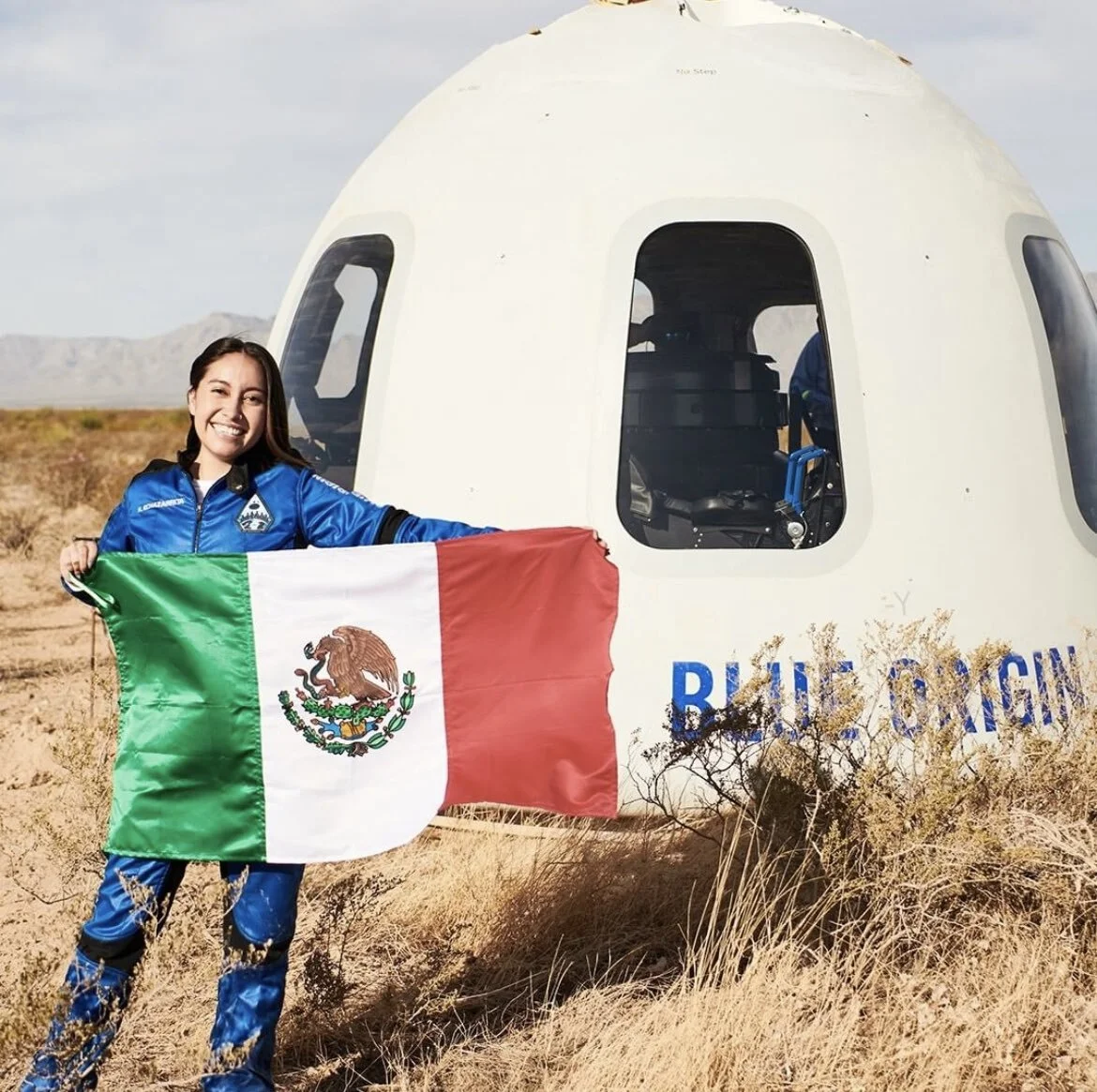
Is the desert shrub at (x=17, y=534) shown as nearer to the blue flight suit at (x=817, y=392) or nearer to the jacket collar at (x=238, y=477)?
the blue flight suit at (x=817, y=392)

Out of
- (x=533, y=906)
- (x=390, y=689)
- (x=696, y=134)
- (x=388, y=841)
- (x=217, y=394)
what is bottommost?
(x=533, y=906)

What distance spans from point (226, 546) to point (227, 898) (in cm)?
80

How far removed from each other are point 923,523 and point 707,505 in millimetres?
736

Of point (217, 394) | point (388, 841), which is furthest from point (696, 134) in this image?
point (388, 841)

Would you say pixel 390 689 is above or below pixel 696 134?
below

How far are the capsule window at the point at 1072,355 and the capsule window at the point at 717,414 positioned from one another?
91cm

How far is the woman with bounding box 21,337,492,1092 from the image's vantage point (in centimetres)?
327

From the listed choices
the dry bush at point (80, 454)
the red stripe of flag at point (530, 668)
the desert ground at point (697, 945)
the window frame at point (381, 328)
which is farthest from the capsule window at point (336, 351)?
the dry bush at point (80, 454)

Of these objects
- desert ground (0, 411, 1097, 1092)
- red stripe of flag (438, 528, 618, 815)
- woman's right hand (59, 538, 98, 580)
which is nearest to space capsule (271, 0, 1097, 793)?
desert ground (0, 411, 1097, 1092)

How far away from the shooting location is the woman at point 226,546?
3.27 metres

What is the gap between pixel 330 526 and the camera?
3674mm

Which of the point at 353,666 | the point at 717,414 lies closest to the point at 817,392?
the point at 717,414

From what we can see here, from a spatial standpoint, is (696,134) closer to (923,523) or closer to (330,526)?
(923,523)

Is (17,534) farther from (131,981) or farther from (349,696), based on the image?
(131,981)
